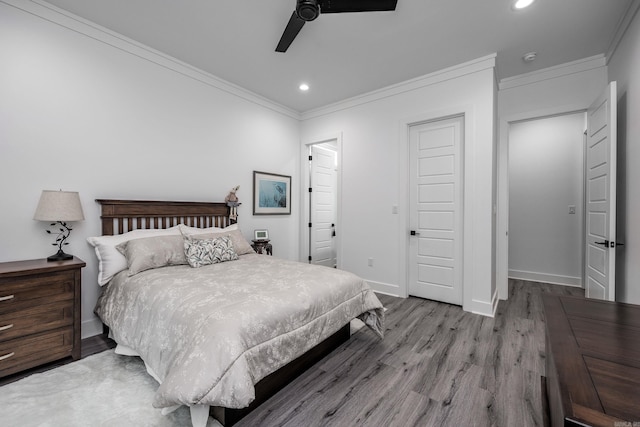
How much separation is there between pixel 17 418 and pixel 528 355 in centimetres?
354

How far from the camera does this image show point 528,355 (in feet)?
7.52

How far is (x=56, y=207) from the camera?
2.19 m

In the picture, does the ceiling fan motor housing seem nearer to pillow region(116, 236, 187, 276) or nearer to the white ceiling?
the white ceiling

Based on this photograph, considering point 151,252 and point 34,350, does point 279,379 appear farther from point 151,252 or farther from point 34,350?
point 34,350

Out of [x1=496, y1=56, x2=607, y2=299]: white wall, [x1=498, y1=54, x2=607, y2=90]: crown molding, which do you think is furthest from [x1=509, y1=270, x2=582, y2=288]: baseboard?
[x1=498, y1=54, x2=607, y2=90]: crown molding

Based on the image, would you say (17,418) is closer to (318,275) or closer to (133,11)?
(318,275)

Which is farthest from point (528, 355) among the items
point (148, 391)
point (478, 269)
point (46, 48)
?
point (46, 48)

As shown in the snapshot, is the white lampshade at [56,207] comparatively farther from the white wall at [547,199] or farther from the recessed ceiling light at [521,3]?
the white wall at [547,199]

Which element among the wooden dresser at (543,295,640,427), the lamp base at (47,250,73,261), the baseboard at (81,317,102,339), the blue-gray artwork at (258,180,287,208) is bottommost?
the baseboard at (81,317,102,339)

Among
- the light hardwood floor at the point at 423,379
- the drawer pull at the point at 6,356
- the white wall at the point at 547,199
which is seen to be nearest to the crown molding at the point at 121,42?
the drawer pull at the point at 6,356

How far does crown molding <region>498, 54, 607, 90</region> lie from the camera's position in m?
3.08

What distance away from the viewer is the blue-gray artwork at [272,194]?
4.32 metres

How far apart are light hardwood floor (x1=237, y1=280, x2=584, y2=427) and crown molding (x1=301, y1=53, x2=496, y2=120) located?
2.89 meters

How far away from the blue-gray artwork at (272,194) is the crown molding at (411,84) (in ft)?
4.51
